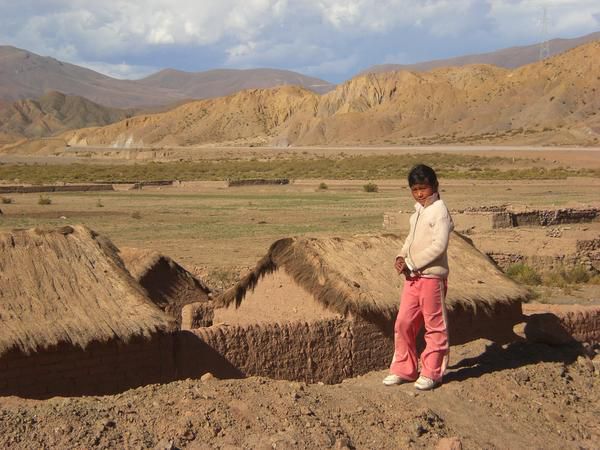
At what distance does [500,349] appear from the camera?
7766mm

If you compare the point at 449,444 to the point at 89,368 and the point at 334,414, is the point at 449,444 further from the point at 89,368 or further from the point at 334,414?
the point at 89,368

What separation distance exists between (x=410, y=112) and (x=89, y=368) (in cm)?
10406

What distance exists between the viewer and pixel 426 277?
6375 mm

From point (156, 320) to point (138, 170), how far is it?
61.7 meters

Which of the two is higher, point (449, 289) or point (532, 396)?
point (449, 289)

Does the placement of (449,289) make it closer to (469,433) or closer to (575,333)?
(575,333)

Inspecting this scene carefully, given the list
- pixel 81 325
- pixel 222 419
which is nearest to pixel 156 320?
pixel 81 325

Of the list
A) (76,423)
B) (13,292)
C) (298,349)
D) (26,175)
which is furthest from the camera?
(26,175)

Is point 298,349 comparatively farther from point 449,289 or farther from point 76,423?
point 76,423

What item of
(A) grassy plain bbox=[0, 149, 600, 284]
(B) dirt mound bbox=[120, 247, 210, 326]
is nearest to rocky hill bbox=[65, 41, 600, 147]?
(A) grassy plain bbox=[0, 149, 600, 284]

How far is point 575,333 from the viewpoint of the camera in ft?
29.6

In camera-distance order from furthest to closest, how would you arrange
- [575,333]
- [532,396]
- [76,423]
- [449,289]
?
1. [575,333]
2. [449,289]
3. [532,396]
4. [76,423]

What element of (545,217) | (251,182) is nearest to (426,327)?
(545,217)

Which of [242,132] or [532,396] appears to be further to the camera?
[242,132]
